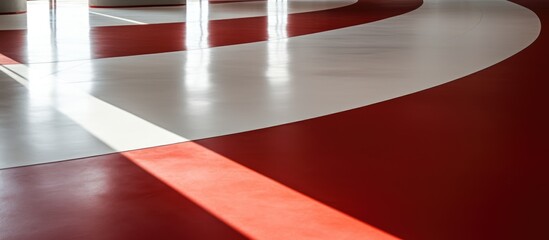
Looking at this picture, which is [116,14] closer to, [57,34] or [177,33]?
[177,33]

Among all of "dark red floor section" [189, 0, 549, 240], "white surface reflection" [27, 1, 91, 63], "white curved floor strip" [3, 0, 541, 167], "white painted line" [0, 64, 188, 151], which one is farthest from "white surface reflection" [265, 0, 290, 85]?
"white surface reflection" [27, 1, 91, 63]

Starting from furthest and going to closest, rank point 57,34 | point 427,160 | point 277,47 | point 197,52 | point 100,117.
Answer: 1. point 57,34
2. point 277,47
3. point 197,52
4. point 100,117
5. point 427,160

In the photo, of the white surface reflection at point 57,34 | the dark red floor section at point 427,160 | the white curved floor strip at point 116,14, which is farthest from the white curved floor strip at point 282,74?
the white curved floor strip at point 116,14

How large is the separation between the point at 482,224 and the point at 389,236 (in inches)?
20.3

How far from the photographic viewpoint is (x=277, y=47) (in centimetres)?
1177

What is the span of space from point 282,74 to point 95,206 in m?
4.94

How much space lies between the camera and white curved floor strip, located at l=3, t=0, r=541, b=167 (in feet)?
23.0

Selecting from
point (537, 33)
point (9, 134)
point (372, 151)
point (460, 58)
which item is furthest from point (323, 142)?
point (537, 33)

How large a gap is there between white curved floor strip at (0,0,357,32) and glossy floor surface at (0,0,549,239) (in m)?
2.83

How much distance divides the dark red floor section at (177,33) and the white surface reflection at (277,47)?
6.0 inches

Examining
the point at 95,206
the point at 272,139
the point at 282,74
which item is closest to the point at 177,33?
the point at 282,74

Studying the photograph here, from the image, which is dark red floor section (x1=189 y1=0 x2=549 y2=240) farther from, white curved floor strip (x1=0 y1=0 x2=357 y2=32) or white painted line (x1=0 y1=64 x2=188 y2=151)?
white curved floor strip (x1=0 y1=0 x2=357 y2=32)

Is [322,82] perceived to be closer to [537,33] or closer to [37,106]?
[37,106]

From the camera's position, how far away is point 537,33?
1376cm
